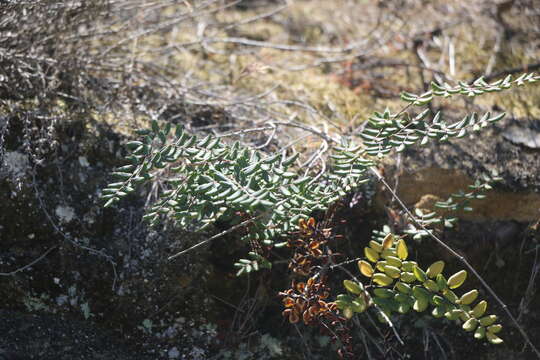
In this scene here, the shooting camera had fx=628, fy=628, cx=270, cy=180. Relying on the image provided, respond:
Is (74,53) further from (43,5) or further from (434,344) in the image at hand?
(434,344)

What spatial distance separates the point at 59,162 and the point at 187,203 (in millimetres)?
626

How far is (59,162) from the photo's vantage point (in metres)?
2.22

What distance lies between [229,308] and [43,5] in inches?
51.3

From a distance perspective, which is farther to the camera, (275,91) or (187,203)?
(275,91)

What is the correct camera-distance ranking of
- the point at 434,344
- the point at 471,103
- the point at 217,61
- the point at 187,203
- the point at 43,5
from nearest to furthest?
the point at 187,203, the point at 434,344, the point at 43,5, the point at 471,103, the point at 217,61

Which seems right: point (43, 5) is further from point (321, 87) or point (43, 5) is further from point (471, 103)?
point (471, 103)

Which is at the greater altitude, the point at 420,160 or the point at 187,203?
the point at 187,203

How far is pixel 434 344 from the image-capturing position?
2.17m

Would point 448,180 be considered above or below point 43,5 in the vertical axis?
below

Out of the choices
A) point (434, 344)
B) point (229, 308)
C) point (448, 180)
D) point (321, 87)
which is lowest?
point (434, 344)

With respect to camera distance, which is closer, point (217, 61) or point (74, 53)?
point (74, 53)

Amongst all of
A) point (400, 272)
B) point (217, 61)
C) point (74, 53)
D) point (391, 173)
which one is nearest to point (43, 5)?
point (74, 53)

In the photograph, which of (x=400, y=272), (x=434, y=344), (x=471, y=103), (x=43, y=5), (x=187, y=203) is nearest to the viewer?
(x=400, y=272)

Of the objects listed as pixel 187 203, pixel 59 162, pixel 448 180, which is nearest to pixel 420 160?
pixel 448 180
